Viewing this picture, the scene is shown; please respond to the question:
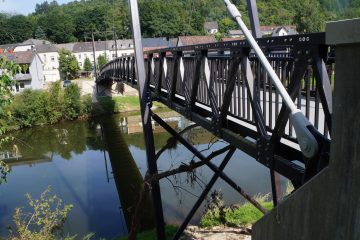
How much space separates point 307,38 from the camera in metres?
2.86

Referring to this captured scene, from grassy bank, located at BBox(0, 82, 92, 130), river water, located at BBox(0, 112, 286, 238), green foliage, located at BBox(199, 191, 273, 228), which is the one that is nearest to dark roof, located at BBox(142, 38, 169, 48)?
grassy bank, located at BBox(0, 82, 92, 130)

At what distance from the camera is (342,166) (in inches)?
84.1

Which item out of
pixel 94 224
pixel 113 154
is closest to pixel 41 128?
pixel 113 154

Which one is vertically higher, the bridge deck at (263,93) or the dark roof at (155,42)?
the dark roof at (155,42)

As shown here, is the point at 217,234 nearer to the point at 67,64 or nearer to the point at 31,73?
the point at 31,73

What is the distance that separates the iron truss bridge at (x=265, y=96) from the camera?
287 centimetres

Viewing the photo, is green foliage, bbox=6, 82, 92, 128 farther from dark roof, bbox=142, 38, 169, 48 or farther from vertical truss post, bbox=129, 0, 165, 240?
dark roof, bbox=142, 38, 169, 48

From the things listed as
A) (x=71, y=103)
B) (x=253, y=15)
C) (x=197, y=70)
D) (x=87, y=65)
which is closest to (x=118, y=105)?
(x=71, y=103)

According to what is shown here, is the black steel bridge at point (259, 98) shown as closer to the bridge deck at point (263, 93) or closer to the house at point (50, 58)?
the bridge deck at point (263, 93)

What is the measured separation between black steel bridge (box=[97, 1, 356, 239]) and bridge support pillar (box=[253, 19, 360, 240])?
0.41 ft

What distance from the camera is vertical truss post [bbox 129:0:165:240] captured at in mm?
7867

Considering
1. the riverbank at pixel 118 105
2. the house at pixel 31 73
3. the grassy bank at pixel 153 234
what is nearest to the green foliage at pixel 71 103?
the riverbank at pixel 118 105

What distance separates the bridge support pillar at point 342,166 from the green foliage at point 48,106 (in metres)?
30.8

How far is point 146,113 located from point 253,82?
14.6 feet
